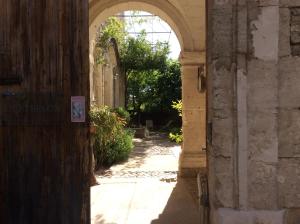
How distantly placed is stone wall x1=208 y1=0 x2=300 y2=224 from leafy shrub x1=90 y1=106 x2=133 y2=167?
5.60 m

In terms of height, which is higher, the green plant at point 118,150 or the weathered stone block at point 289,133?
the weathered stone block at point 289,133

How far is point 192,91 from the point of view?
7.63 metres

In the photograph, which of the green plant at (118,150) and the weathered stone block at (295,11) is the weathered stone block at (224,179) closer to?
the weathered stone block at (295,11)

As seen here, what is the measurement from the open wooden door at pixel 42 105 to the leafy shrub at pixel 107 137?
4963 millimetres

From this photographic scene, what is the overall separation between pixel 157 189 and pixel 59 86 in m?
3.90

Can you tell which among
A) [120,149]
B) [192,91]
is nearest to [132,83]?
[120,149]

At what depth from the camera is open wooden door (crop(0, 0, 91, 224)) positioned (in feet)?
9.89

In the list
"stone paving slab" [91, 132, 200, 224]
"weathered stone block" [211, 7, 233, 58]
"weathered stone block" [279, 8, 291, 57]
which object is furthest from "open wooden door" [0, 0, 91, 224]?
"stone paving slab" [91, 132, 200, 224]

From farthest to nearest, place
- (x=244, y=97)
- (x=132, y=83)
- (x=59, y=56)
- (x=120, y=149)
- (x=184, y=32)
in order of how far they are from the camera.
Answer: (x=132, y=83) → (x=120, y=149) → (x=184, y=32) → (x=59, y=56) → (x=244, y=97)

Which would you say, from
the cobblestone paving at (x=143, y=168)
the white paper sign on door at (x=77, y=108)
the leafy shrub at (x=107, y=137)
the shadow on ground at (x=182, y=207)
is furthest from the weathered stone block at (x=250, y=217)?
the leafy shrub at (x=107, y=137)

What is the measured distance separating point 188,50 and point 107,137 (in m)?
2.68

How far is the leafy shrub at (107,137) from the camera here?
8.33m

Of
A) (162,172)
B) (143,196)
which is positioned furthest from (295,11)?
(162,172)

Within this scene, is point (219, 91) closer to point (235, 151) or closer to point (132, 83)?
point (235, 151)
